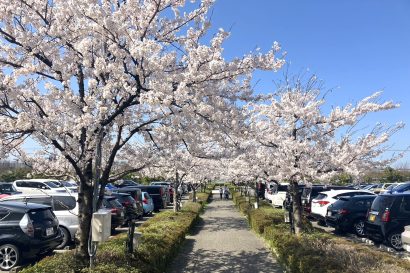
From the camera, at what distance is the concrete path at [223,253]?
9289mm

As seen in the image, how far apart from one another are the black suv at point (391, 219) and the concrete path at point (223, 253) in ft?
10.2

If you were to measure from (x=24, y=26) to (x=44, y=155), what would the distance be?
3139 mm

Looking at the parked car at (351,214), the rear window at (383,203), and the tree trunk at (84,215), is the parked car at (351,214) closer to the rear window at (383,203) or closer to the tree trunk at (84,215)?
the rear window at (383,203)

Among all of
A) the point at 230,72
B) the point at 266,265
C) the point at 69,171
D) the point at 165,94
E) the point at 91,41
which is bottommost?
the point at 266,265

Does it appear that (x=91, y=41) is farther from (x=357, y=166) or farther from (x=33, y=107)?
(x=357, y=166)

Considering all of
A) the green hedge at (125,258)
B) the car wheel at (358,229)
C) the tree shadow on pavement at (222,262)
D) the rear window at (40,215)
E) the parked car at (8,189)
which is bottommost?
the tree shadow on pavement at (222,262)

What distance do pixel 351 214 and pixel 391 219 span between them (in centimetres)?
349

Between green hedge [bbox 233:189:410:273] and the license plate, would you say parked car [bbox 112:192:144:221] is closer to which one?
the license plate

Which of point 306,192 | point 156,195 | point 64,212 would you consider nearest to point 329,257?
point 64,212

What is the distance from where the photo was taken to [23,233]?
8938 millimetres

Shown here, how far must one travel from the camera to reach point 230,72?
647 cm

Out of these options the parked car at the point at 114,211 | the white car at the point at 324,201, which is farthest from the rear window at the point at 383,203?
the parked car at the point at 114,211

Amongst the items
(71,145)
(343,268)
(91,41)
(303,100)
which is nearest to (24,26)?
(91,41)

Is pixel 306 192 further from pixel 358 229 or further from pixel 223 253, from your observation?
pixel 223 253
